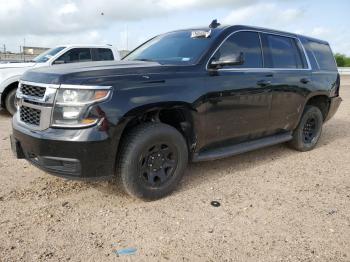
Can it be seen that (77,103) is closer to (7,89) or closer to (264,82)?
(264,82)

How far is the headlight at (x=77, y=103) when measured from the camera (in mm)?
3082

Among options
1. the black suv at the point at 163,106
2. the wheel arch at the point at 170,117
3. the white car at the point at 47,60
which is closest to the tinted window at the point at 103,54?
the white car at the point at 47,60

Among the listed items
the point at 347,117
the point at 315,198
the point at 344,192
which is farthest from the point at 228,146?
A: the point at 347,117

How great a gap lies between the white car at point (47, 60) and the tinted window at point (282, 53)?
5620mm

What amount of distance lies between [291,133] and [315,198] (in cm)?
175

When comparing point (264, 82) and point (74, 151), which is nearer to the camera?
point (74, 151)

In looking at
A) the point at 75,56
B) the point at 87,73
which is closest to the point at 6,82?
the point at 75,56

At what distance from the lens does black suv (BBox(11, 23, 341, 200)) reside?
10.3 feet

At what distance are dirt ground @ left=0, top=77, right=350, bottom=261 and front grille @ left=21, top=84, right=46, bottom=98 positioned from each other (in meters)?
1.12

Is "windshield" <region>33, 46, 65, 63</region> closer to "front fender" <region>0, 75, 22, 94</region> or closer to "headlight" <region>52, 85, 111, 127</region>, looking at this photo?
"front fender" <region>0, 75, 22, 94</region>

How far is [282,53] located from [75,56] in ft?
19.1

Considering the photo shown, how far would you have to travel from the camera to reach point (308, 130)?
19.7ft

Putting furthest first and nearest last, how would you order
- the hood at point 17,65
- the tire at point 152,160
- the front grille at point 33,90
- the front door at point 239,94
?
the hood at point 17,65
the front door at point 239,94
the tire at point 152,160
the front grille at point 33,90

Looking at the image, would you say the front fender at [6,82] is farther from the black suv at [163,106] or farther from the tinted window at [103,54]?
the black suv at [163,106]
